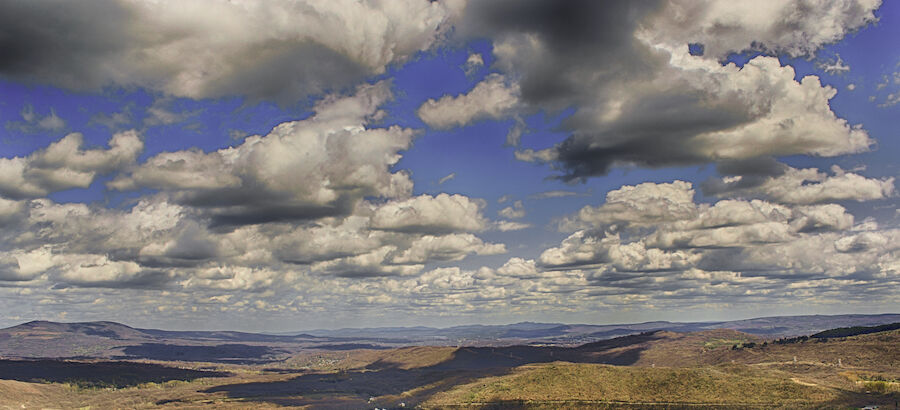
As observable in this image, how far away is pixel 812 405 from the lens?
636 feet

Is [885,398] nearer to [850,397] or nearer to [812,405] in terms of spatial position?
[850,397]

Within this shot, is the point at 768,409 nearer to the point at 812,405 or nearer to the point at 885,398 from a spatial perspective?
the point at 812,405

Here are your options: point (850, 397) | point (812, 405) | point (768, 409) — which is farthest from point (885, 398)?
point (768, 409)

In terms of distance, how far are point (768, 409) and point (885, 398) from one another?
3536 cm

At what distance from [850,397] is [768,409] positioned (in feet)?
90.1

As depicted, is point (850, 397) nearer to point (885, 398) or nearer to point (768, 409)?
point (885, 398)

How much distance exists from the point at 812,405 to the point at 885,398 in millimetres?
22794

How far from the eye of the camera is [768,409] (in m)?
200

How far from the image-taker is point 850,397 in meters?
198

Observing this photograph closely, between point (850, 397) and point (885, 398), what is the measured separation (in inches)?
385

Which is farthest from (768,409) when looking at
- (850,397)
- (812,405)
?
(850,397)

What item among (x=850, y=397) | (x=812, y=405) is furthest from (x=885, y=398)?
(x=812, y=405)

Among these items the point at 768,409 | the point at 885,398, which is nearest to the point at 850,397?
the point at 885,398
